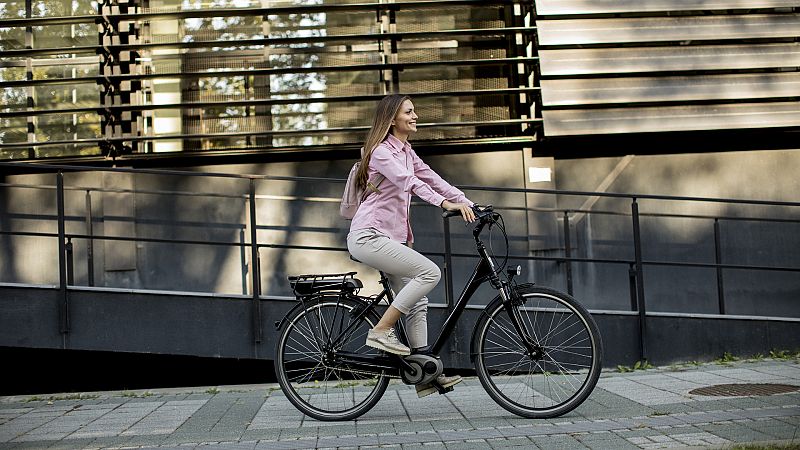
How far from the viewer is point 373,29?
10.8m

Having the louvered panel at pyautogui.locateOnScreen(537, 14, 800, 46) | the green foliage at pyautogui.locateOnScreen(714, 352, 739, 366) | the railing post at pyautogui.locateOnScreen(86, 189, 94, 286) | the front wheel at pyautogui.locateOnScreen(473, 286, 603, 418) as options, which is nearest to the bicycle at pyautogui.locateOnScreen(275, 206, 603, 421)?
the front wheel at pyautogui.locateOnScreen(473, 286, 603, 418)

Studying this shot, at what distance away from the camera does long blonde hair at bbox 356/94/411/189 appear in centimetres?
584

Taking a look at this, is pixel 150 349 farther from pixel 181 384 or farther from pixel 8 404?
pixel 181 384

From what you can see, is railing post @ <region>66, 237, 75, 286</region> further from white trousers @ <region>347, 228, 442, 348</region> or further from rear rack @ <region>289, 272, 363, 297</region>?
white trousers @ <region>347, 228, 442, 348</region>

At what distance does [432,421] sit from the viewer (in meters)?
5.71

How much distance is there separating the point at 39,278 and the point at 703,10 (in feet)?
24.6

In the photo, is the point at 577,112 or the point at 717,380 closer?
the point at 717,380

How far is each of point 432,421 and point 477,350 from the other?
0.48 m

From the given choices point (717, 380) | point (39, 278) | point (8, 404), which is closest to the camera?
point (717, 380)

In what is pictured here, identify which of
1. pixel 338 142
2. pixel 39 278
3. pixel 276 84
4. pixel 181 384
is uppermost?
pixel 276 84

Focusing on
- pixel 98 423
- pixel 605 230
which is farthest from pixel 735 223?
pixel 98 423

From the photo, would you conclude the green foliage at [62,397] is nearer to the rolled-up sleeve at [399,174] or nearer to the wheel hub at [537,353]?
the rolled-up sleeve at [399,174]

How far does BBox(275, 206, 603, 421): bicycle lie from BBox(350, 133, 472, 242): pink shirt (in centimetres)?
27

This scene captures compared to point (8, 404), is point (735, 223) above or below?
above
